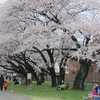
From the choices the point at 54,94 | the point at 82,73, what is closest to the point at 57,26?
the point at 82,73

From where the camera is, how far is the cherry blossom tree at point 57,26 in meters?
27.2

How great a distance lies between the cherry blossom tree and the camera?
27.2 m

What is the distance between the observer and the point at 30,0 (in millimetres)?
28016

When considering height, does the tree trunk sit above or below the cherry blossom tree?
below

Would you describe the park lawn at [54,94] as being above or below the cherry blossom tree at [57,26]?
below

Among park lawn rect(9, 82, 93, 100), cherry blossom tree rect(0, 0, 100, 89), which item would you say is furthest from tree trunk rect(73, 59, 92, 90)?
park lawn rect(9, 82, 93, 100)

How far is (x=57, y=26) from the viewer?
28.5m

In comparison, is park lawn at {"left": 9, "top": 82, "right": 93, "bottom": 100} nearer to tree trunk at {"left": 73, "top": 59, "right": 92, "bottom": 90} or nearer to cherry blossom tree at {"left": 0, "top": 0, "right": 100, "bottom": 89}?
tree trunk at {"left": 73, "top": 59, "right": 92, "bottom": 90}

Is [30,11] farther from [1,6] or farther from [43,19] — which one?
[1,6]

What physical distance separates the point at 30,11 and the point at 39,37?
278 centimetres

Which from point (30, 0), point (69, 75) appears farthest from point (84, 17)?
point (69, 75)

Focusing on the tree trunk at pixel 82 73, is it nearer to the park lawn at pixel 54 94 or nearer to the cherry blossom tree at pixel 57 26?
the cherry blossom tree at pixel 57 26

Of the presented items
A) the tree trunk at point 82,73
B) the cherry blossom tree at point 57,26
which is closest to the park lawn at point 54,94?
the tree trunk at point 82,73

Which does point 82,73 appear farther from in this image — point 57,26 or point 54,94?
point 54,94
